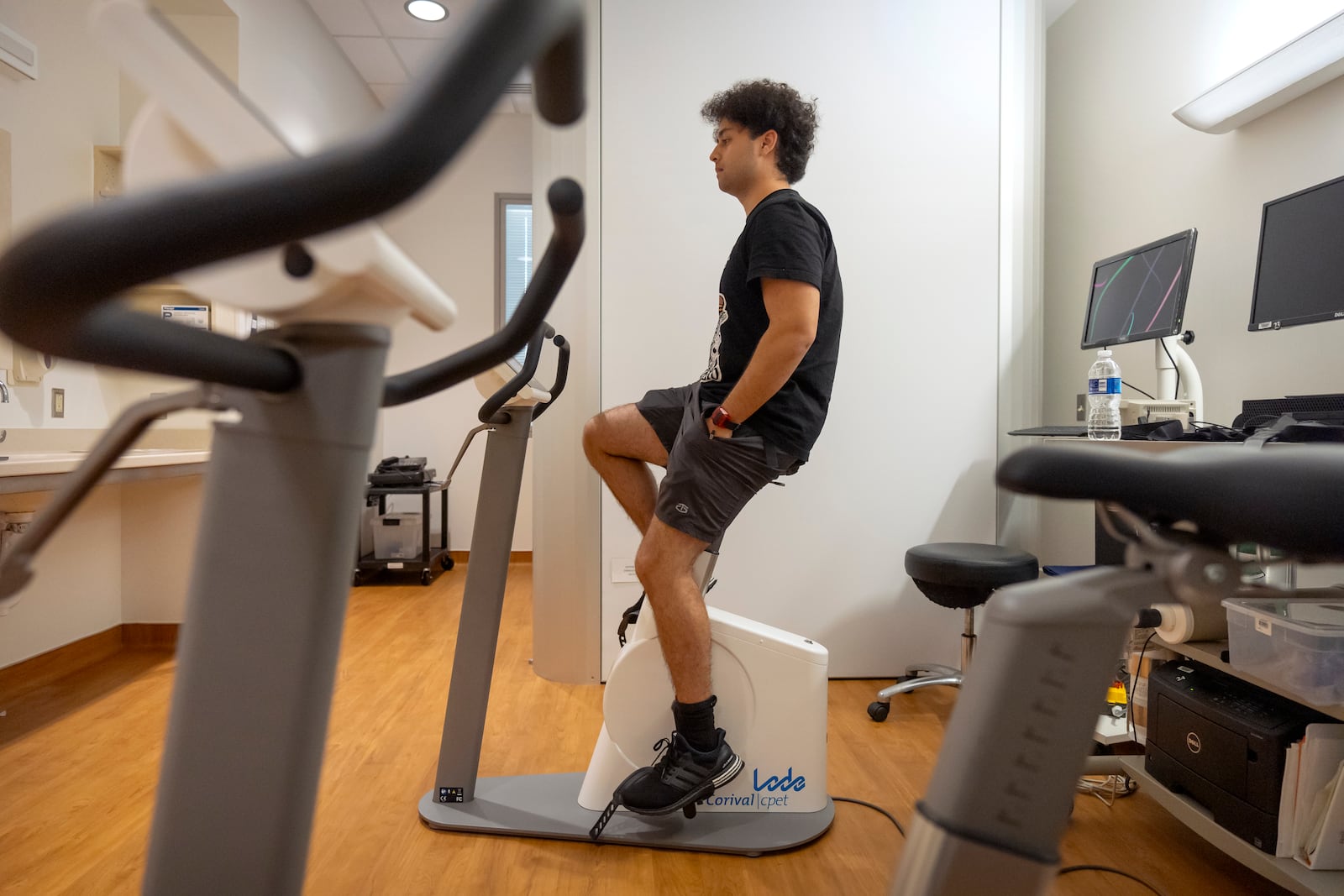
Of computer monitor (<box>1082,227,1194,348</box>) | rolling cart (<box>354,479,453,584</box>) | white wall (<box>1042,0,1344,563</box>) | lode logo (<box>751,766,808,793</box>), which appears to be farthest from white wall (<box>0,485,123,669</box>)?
white wall (<box>1042,0,1344,563</box>)

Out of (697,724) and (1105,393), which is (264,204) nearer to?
(697,724)

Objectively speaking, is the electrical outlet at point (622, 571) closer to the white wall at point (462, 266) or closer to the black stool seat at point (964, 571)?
the black stool seat at point (964, 571)

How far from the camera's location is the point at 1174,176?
262cm

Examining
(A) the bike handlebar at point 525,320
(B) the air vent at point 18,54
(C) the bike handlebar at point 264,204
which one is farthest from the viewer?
(B) the air vent at point 18,54

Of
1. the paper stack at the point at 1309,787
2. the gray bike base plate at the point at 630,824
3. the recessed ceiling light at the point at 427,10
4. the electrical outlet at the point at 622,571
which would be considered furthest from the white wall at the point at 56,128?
the paper stack at the point at 1309,787

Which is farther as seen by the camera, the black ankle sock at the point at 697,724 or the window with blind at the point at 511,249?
the window with blind at the point at 511,249

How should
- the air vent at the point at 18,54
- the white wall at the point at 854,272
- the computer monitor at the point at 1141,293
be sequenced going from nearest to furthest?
the computer monitor at the point at 1141,293 < the air vent at the point at 18,54 < the white wall at the point at 854,272

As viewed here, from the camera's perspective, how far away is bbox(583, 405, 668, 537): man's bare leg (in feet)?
5.83

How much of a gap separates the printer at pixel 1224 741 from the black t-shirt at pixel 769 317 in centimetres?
95

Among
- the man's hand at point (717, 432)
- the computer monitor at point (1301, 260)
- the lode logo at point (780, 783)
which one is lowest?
the lode logo at point (780, 783)

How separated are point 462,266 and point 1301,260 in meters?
4.41

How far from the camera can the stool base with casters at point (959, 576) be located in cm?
214

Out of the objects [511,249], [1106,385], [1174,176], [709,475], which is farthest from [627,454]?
[511,249]

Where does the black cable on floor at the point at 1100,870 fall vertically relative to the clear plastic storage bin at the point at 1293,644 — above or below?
below
